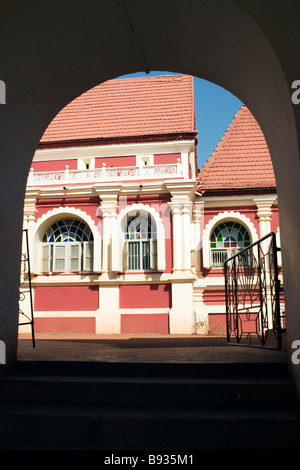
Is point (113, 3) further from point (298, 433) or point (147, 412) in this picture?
point (298, 433)

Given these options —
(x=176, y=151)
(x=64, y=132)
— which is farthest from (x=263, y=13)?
(x=64, y=132)

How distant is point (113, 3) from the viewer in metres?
3.75

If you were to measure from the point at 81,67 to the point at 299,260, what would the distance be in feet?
9.84

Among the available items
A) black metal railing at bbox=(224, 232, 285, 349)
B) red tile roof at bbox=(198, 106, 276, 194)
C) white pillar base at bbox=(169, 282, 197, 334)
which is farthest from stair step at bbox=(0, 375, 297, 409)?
red tile roof at bbox=(198, 106, 276, 194)

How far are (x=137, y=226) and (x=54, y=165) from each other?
16.2 feet

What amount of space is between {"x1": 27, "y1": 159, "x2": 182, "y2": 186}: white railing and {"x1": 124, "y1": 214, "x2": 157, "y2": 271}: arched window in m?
1.76

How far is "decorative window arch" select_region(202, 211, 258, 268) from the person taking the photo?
16.8 m

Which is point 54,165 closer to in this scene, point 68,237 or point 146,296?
point 68,237

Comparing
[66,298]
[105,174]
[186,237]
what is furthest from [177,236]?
[66,298]

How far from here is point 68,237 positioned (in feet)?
57.4

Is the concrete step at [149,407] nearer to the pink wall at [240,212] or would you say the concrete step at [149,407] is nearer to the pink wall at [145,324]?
the pink wall at [145,324]

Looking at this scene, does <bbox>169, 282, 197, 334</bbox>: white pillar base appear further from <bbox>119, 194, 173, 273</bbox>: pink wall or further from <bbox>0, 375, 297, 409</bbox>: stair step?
<bbox>0, 375, 297, 409</bbox>: stair step

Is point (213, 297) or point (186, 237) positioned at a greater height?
point (186, 237)

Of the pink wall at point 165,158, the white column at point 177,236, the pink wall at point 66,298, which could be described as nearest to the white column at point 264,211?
the white column at point 177,236
